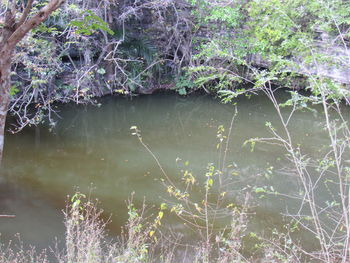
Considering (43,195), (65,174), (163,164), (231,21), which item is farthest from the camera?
(231,21)

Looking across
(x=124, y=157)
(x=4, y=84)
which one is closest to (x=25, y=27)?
(x=4, y=84)

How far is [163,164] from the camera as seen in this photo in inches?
257

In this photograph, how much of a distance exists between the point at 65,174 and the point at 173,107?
4757 millimetres

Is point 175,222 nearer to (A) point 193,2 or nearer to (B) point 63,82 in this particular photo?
(B) point 63,82

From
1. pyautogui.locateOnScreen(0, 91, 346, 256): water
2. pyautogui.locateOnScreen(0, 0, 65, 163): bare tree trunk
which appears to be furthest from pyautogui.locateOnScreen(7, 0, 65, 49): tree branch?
pyautogui.locateOnScreen(0, 91, 346, 256): water

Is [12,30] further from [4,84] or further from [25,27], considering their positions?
[4,84]

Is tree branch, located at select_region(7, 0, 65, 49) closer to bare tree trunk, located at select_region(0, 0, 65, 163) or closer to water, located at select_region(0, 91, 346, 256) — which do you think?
bare tree trunk, located at select_region(0, 0, 65, 163)

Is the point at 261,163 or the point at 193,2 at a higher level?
the point at 193,2

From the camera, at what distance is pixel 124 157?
6.80 m

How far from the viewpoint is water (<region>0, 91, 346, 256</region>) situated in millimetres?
5066

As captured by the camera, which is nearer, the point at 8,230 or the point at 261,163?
the point at 8,230

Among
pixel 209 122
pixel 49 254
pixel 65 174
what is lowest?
pixel 49 254

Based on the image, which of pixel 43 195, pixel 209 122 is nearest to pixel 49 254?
pixel 43 195

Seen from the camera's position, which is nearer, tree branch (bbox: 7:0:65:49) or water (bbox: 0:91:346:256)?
tree branch (bbox: 7:0:65:49)
